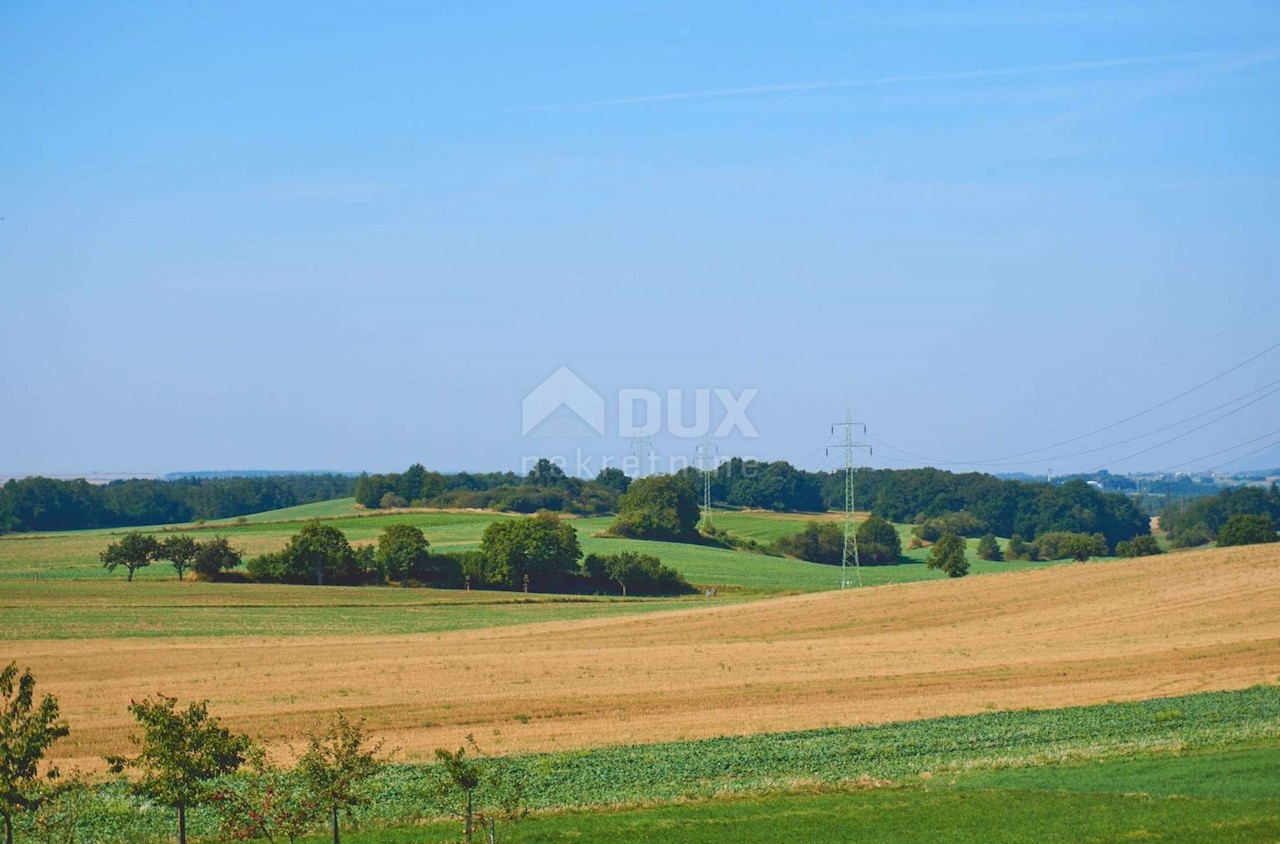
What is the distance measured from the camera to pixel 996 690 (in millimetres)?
36031

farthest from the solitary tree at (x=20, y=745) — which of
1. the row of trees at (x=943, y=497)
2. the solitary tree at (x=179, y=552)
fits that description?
the row of trees at (x=943, y=497)

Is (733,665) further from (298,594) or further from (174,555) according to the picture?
(174,555)

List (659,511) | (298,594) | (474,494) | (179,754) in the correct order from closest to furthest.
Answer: (179,754) → (298,594) → (659,511) → (474,494)

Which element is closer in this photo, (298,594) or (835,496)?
(298,594)

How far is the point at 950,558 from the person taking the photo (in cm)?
8588

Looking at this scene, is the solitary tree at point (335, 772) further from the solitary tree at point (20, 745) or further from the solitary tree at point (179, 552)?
the solitary tree at point (179, 552)

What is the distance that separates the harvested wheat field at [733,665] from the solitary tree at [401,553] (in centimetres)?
2401

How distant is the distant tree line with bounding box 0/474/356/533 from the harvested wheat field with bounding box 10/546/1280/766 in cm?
9549

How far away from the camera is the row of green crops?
74.7 feet

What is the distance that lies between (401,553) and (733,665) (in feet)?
138

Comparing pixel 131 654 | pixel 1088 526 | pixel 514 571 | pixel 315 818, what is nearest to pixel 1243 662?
pixel 315 818

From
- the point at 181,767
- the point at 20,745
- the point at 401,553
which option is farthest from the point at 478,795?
the point at 401,553

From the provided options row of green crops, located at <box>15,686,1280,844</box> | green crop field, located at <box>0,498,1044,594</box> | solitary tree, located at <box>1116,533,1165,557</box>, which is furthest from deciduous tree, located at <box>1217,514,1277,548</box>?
row of green crops, located at <box>15,686,1280,844</box>

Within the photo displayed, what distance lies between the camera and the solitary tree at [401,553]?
267ft
